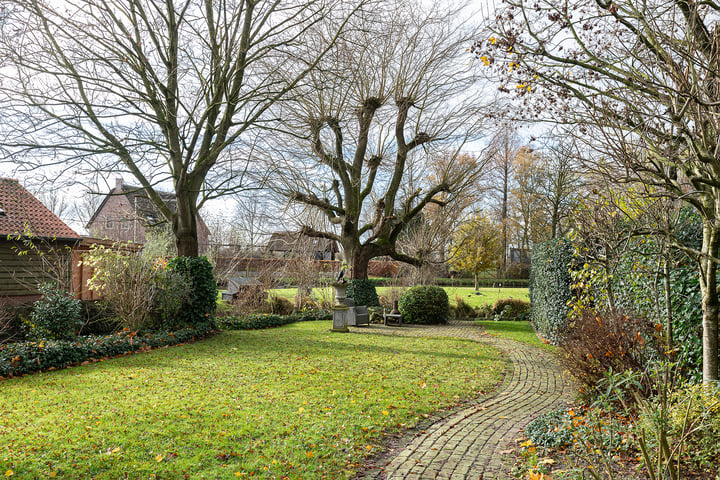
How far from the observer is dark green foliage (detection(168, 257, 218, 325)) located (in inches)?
491

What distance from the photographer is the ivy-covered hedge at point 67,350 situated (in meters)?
7.99

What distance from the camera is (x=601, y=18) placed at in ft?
16.9

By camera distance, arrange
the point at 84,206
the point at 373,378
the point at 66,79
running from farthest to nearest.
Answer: the point at 84,206 → the point at 66,79 → the point at 373,378

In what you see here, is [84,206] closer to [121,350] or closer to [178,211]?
[178,211]

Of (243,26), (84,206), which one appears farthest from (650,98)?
(84,206)

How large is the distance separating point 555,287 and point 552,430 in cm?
660

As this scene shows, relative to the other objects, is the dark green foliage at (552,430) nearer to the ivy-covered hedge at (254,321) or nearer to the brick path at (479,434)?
the brick path at (479,434)

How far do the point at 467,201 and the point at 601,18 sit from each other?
54.1 feet

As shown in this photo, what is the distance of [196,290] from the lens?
12.6 meters

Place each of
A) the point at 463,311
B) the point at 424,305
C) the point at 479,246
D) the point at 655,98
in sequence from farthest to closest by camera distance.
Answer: the point at 479,246 → the point at 463,311 → the point at 424,305 → the point at 655,98

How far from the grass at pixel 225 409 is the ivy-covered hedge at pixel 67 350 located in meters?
0.40

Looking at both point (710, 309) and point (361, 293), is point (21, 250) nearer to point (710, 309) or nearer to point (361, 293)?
point (361, 293)

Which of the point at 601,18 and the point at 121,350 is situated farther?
the point at 121,350

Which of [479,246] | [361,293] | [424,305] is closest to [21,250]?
[361,293]
